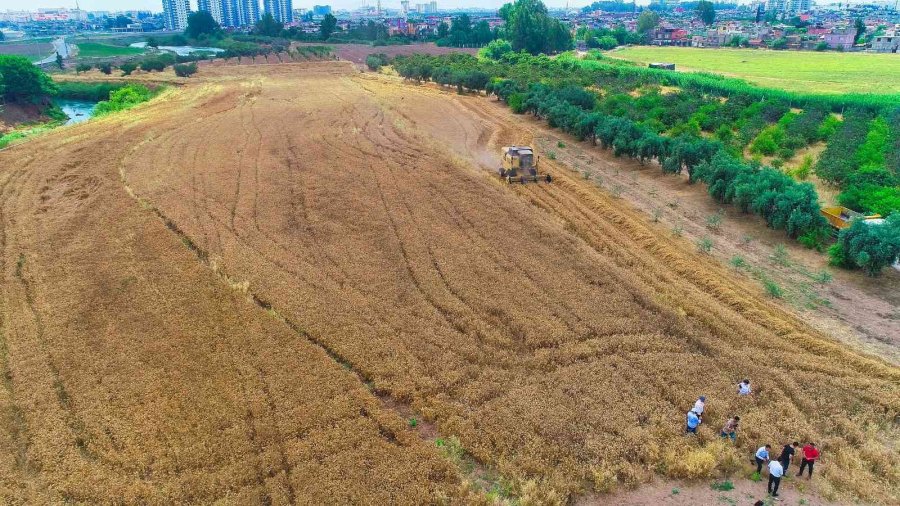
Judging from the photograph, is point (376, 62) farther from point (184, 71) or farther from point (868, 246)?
point (868, 246)

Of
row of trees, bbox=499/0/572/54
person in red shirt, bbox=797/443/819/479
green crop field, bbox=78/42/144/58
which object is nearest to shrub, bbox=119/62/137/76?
green crop field, bbox=78/42/144/58

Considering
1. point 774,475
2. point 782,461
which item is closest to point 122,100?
point 782,461

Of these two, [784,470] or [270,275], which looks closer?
[784,470]

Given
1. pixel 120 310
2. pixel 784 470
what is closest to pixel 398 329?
pixel 120 310

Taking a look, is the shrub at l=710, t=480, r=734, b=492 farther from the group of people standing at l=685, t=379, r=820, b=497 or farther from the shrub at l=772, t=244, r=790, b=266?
the shrub at l=772, t=244, r=790, b=266

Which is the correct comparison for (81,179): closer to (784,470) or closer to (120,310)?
(120,310)

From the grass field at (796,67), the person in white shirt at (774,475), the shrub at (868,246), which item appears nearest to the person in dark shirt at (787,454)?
the person in white shirt at (774,475)
